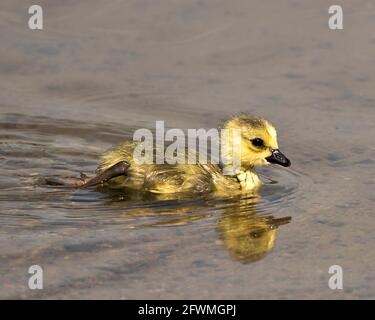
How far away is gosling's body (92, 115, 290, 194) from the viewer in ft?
24.3

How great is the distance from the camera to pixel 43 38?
392 inches

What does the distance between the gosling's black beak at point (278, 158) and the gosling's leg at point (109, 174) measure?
108 centimetres

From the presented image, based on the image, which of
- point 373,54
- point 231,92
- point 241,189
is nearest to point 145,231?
point 241,189

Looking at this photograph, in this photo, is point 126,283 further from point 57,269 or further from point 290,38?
point 290,38

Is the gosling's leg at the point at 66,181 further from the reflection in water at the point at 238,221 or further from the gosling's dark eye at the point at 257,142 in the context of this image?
the gosling's dark eye at the point at 257,142

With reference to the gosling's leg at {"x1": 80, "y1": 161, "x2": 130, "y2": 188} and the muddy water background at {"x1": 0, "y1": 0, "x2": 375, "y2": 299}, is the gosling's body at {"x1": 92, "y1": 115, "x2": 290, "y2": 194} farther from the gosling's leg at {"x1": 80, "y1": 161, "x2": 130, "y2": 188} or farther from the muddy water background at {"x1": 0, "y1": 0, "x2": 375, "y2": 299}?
the muddy water background at {"x1": 0, "y1": 0, "x2": 375, "y2": 299}

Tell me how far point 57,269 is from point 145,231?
805mm

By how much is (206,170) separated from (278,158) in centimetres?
53

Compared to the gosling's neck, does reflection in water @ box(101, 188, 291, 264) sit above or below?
below

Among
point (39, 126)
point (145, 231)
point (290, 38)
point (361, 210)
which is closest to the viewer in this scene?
point (145, 231)

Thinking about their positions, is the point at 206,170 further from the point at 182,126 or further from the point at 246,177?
the point at 182,126

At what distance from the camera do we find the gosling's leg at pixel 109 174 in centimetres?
732

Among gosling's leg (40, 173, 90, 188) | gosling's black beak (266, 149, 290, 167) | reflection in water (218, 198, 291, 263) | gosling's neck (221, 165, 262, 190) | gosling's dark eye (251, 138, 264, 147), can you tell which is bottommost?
reflection in water (218, 198, 291, 263)

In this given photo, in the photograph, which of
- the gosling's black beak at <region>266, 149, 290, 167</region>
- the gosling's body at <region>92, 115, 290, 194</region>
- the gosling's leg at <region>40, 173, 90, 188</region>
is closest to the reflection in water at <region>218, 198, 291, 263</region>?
the gosling's body at <region>92, 115, 290, 194</region>
